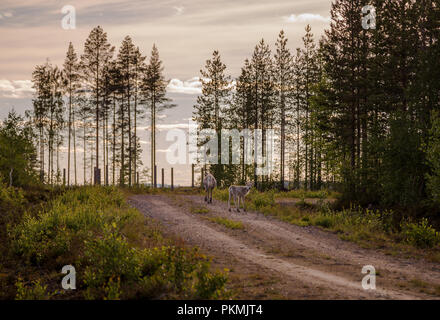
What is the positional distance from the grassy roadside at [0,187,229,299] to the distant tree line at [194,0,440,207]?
12.8 meters

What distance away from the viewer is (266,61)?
4562 centimetres

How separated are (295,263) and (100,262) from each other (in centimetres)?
521

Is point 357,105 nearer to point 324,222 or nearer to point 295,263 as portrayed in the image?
point 324,222

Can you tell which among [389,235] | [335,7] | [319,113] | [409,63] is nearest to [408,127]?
[389,235]

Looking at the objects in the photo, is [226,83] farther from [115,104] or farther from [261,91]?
[115,104]

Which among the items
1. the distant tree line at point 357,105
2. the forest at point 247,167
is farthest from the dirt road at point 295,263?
the distant tree line at point 357,105

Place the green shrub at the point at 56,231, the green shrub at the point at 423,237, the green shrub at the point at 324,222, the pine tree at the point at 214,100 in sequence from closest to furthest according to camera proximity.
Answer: the green shrub at the point at 56,231
the green shrub at the point at 423,237
the green shrub at the point at 324,222
the pine tree at the point at 214,100

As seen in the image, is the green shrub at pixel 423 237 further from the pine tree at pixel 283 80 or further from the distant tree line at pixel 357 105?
the pine tree at pixel 283 80

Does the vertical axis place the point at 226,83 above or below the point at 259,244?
above

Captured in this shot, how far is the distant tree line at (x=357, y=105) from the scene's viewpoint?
2075 centimetres

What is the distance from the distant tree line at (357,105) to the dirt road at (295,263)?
6.87 meters

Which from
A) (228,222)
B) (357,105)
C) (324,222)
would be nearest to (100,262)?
(228,222)

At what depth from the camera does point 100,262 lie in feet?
30.8
